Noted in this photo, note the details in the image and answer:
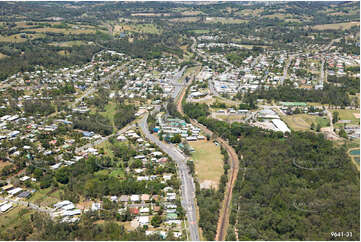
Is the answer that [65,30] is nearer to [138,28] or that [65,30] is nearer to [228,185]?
[138,28]

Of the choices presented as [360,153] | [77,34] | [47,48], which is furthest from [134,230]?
[77,34]

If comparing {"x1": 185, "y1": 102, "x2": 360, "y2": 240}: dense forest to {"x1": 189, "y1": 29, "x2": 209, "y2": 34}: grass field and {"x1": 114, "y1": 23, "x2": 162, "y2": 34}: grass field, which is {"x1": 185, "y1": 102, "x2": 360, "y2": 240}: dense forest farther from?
{"x1": 189, "y1": 29, "x2": 209, "y2": 34}: grass field

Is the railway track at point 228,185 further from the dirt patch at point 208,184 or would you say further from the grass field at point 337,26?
the grass field at point 337,26

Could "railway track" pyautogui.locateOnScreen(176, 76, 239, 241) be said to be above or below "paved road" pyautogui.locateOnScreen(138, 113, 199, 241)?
below

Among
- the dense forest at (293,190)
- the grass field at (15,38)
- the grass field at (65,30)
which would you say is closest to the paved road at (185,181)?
the dense forest at (293,190)

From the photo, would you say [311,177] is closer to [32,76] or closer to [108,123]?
[108,123]

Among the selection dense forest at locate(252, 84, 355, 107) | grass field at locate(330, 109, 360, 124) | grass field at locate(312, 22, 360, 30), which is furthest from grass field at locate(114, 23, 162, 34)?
grass field at locate(330, 109, 360, 124)
